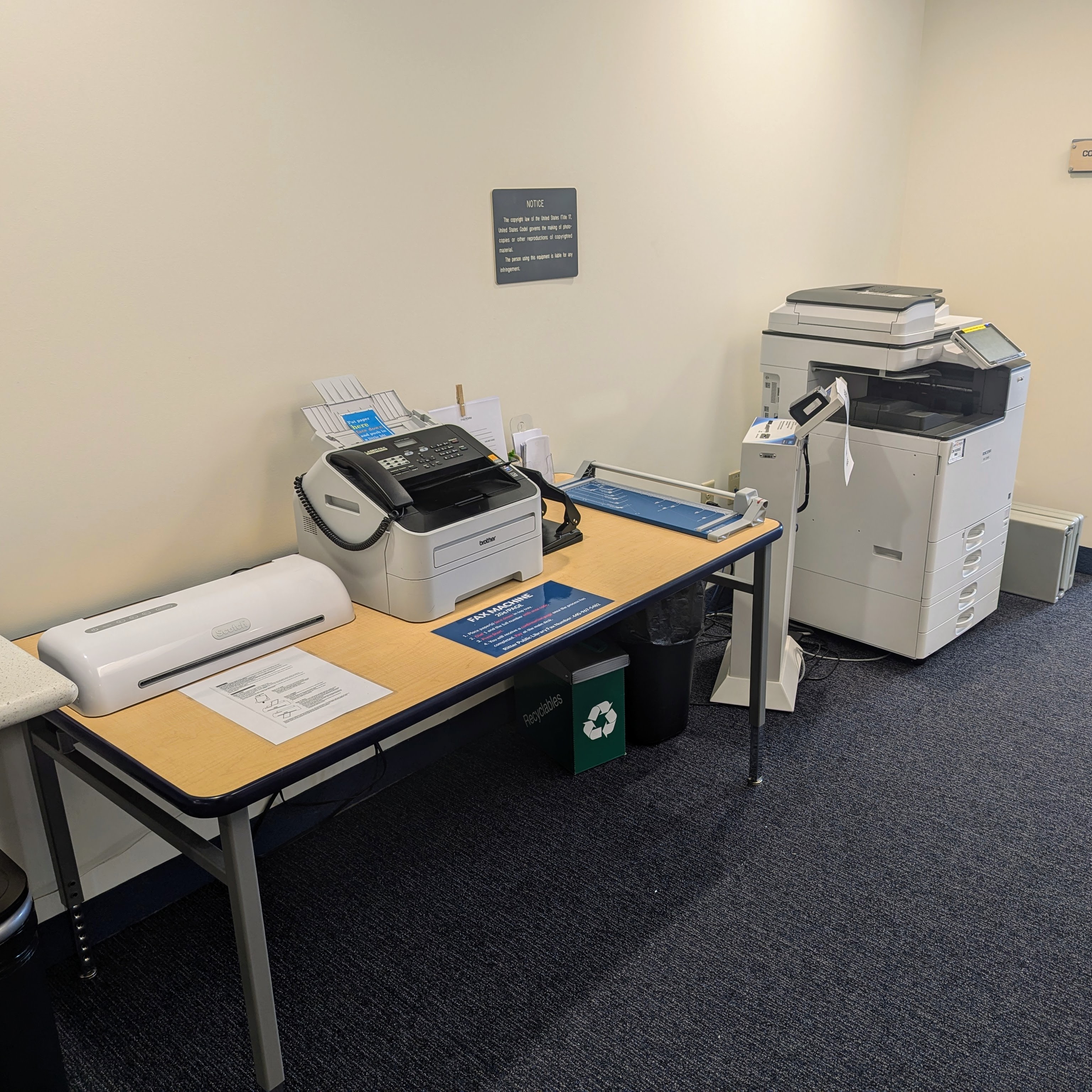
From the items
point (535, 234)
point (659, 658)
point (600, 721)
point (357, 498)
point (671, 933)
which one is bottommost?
point (671, 933)

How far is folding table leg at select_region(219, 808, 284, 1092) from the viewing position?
1.31m

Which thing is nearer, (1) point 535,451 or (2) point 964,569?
(1) point 535,451

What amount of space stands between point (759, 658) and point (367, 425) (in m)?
1.15

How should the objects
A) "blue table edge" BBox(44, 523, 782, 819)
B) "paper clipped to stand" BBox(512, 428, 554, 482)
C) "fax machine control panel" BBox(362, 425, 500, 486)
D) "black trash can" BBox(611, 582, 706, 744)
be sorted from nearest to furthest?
"blue table edge" BBox(44, 523, 782, 819) < "fax machine control panel" BBox(362, 425, 500, 486) < "paper clipped to stand" BBox(512, 428, 554, 482) < "black trash can" BBox(611, 582, 706, 744)

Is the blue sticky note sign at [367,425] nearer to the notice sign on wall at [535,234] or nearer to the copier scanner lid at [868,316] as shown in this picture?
the notice sign on wall at [535,234]

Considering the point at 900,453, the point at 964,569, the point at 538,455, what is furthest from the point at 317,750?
the point at 964,569

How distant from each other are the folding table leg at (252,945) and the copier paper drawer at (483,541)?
627mm

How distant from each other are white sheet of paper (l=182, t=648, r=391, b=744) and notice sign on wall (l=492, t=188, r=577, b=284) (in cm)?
127

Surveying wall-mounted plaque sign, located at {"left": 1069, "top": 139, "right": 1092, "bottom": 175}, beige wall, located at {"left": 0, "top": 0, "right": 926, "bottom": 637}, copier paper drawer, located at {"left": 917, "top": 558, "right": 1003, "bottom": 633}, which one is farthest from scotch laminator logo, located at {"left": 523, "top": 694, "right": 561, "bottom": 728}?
wall-mounted plaque sign, located at {"left": 1069, "top": 139, "right": 1092, "bottom": 175}

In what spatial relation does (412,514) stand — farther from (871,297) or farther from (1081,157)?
(1081,157)

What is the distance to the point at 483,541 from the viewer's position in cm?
186

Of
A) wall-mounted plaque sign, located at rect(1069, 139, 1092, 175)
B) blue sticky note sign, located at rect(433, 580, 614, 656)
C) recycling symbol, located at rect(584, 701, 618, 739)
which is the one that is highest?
wall-mounted plaque sign, located at rect(1069, 139, 1092, 175)

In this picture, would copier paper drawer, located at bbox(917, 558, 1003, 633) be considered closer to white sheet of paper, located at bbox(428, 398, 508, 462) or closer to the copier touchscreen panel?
the copier touchscreen panel

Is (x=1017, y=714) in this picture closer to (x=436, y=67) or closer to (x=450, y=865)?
(x=450, y=865)
